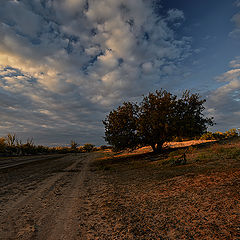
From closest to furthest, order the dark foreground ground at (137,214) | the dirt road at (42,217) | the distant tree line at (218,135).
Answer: the dark foreground ground at (137,214)
the dirt road at (42,217)
the distant tree line at (218,135)

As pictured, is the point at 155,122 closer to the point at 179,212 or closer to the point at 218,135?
the point at 179,212

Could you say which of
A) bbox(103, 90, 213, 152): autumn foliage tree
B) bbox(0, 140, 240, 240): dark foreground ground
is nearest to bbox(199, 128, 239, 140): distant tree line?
bbox(103, 90, 213, 152): autumn foliage tree

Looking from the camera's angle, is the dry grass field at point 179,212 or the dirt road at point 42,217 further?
the dirt road at point 42,217

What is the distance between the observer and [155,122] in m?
18.5

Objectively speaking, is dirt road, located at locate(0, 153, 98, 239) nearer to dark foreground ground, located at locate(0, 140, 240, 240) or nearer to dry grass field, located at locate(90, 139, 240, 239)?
dark foreground ground, located at locate(0, 140, 240, 240)

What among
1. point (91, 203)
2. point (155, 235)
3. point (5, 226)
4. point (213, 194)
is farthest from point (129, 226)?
point (5, 226)

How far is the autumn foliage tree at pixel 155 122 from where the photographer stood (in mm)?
18453

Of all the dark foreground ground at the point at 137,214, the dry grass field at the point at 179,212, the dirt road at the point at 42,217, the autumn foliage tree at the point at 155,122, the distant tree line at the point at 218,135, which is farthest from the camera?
the distant tree line at the point at 218,135

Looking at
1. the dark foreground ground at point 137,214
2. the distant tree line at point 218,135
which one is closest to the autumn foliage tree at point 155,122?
the dark foreground ground at point 137,214

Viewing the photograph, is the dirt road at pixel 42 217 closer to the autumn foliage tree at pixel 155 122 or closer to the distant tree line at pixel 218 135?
the autumn foliage tree at pixel 155 122

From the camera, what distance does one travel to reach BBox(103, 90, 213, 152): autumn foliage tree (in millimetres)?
18453

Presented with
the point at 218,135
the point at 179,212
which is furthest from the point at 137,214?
the point at 218,135

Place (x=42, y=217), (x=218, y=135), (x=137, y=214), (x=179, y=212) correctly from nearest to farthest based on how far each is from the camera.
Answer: (x=179, y=212), (x=137, y=214), (x=42, y=217), (x=218, y=135)

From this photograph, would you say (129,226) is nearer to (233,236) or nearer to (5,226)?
(233,236)
